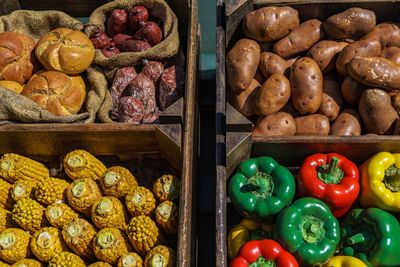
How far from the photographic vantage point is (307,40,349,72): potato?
3.26 m

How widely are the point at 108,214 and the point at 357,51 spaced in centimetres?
224

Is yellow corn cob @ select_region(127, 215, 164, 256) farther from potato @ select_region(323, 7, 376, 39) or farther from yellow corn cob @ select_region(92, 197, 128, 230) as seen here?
potato @ select_region(323, 7, 376, 39)

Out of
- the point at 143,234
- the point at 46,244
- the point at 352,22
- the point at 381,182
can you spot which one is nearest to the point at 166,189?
the point at 143,234

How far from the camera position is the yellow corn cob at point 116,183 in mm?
2934

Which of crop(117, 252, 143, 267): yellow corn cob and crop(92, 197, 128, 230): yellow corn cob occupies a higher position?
crop(92, 197, 128, 230): yellow corn cob

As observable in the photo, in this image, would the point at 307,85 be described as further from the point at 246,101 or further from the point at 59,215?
the point at 59,215

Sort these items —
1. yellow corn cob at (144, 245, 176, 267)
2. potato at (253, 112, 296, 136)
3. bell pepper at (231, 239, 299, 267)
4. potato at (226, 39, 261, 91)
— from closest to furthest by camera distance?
bell pepper at (231, 239, 299, 267)
yellow corn cob at (144, 245, 176, 267)
potato at (253, 112, 296, 136)
potato at (226, 39, 261, 91)

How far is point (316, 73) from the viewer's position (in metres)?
3.10

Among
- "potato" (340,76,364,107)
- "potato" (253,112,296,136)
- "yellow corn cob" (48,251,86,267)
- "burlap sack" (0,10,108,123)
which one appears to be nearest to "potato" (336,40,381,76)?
"potato" (340,76,364,107)

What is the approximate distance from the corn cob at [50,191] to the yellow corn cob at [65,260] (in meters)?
0.41

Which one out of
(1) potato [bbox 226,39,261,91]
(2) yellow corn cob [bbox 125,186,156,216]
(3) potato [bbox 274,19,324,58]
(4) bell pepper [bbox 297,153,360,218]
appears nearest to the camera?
(4) bell pepper [bbox 297,153,360,218]

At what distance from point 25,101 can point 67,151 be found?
523 millimetres

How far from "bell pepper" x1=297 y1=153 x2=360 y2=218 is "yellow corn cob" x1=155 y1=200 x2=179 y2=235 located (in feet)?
2.99

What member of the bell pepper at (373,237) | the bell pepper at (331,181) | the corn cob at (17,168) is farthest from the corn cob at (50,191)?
the bell pepper at (373,237)
